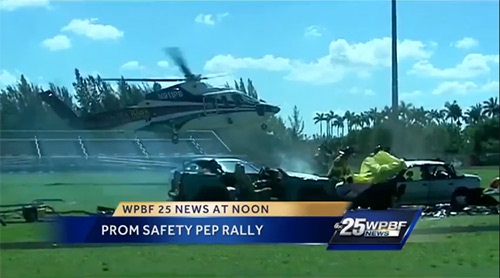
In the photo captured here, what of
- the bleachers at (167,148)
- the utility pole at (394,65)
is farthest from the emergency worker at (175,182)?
the utility pole at (394,65)

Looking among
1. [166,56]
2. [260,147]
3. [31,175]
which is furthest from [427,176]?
[31,175]

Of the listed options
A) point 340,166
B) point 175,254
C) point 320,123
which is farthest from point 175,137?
point 340,166

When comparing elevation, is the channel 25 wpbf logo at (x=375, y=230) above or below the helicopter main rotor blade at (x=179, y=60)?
below

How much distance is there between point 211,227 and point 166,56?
3.16 ft

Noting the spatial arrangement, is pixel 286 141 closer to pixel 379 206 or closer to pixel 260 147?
pixel 260 147

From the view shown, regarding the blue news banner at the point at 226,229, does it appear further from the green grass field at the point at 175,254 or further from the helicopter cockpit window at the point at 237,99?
the helicopter cockpit window at the point at 237,99

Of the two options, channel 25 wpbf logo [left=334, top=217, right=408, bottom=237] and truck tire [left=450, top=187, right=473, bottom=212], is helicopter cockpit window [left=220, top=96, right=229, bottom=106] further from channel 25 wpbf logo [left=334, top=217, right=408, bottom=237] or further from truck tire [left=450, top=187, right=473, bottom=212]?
truck tire [left=450, top=187, right=473, bottom=212]

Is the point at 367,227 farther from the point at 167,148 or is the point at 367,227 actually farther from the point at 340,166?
the point at 167,148

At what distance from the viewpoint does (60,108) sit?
396 centimetres

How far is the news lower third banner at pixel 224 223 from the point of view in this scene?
4020 millimetres

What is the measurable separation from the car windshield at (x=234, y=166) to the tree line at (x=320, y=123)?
6cm

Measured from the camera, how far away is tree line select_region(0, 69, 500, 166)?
12.9 feet

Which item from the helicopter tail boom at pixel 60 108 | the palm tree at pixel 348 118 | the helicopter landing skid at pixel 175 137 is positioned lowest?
the helicopter landing skid at pixel 175 137

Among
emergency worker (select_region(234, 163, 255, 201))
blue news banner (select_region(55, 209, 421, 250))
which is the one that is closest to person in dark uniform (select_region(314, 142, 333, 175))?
blue news banner (select_region(55, 209, 421, 250))
